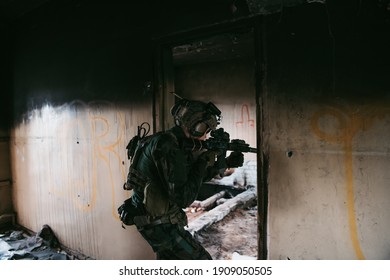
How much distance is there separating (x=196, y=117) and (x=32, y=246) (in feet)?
11.5

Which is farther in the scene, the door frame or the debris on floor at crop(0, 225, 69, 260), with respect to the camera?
the debris on floor at crop(0, 225, 69, 260)

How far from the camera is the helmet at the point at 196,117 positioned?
218 cm

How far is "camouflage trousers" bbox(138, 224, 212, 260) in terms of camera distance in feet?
6.96

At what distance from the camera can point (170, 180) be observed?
1.97 m

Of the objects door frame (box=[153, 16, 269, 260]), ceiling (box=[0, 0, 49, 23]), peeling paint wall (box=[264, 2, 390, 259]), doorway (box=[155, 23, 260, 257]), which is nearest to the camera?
peeling paint wall (box=[264, 2, 390, 259])

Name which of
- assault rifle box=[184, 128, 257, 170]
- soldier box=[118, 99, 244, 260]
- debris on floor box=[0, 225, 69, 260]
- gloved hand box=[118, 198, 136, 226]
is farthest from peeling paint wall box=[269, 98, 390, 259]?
debris on floor box=[0, 225, 69, 260]

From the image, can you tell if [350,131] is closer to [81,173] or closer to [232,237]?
[232,237]

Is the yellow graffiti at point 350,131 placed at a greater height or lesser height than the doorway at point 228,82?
lesser

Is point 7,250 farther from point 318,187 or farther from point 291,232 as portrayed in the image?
point 318,187

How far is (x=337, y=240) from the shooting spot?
1677mm

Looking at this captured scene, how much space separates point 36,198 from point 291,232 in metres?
4.22

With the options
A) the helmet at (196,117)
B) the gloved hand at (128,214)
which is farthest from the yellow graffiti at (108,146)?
the helmet at (196,117)

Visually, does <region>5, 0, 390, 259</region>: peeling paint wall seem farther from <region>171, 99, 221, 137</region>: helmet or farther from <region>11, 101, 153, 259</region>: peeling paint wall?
<region>171, 99, 221, 137</region>: helmet

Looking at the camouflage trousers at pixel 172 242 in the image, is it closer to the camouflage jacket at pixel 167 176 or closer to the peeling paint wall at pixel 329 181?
the camouflage jacket at pixel 167 176
